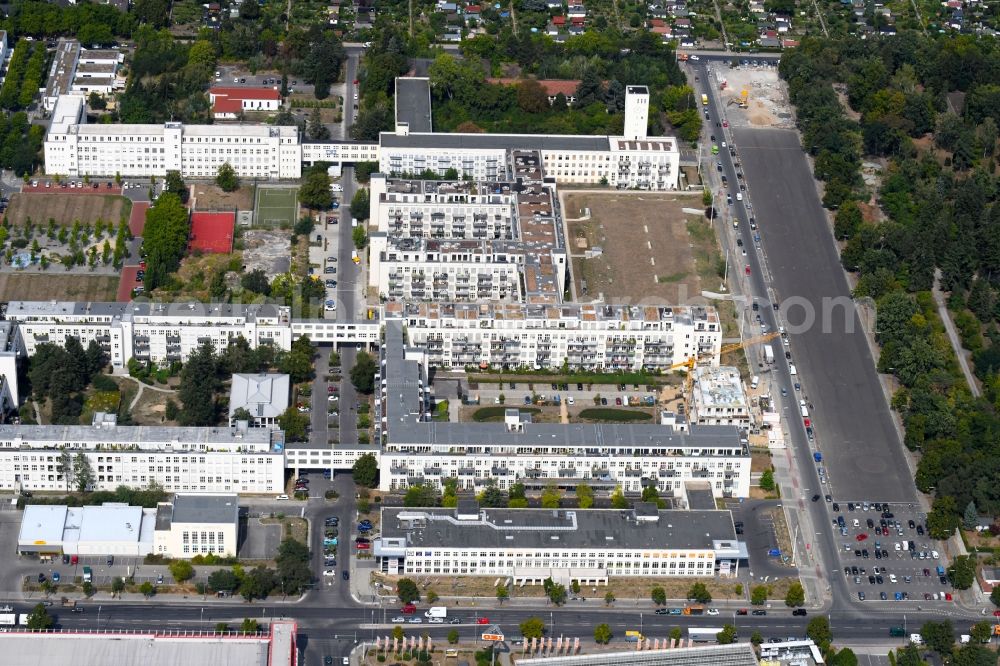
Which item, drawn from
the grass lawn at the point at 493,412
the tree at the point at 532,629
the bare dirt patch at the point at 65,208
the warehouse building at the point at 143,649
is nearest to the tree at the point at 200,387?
the grass lawn at the point at 493,412

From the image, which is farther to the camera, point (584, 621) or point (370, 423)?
point (370, 423)

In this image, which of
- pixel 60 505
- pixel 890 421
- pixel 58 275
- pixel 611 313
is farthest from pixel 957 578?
pixel 58 275

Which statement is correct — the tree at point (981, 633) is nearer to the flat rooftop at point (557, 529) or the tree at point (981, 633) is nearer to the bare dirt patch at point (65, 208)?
the flat rooftop at point (557, 529)

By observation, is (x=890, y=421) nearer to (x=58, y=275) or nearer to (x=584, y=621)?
(x=584, y=621)

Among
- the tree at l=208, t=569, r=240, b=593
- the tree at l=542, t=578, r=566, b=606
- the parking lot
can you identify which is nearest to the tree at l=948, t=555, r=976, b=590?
the parking lot

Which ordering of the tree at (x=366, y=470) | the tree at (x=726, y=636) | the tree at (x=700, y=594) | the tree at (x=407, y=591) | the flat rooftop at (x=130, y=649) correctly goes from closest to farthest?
1. the flat rooftop at (x=130, y=649)
2. the tree at (x=726, y=636)
3. the tree at (x=407, y=591)
4. the tree at (x=700, y=594)
5. the tree at (x=366, y=470)

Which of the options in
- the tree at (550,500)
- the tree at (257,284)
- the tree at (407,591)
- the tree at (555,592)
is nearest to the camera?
the tree at (407,591)

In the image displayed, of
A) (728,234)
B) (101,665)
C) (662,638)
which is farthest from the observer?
(728,234)

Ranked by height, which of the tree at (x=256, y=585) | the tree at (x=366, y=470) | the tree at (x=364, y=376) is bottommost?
the tree at (x=256, y=585)

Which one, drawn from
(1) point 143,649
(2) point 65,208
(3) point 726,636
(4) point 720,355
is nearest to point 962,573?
(3) point 726,636
